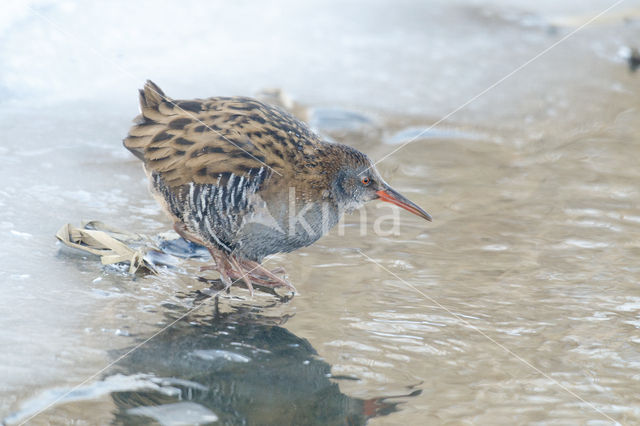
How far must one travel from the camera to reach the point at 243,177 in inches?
135

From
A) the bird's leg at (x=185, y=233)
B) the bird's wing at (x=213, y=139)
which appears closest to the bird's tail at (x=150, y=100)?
the bird's wing at (x=213, y=139)

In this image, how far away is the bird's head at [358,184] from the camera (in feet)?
12.5

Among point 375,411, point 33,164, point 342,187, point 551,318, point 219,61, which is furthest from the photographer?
point 219,61

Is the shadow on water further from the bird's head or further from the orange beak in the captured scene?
the orange beak

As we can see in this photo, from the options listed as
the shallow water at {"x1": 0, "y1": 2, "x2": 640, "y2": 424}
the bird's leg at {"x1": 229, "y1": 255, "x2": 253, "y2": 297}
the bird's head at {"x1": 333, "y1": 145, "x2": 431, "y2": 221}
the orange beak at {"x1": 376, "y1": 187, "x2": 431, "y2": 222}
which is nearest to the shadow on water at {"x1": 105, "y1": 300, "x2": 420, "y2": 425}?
the shallow water at {"x1": 0, "y1": 2, "x2": 640, "y2": 424}

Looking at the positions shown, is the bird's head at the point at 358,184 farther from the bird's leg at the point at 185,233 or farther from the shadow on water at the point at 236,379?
the shadow on water at the point at 236,379

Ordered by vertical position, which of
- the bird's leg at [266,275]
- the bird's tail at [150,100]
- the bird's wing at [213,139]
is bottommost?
the bird's leg at [266,275]

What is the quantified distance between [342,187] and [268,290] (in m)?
0.66

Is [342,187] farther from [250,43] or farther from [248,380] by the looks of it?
[250,43]

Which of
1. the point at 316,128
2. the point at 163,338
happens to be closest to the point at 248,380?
the point at 163,338

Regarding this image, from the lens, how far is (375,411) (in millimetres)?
2580

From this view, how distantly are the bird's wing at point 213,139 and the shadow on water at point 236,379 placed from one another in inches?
28.1

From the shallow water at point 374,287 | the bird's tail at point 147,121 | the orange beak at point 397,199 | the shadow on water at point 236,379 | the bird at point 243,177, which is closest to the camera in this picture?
the shadow on water at point 236,379

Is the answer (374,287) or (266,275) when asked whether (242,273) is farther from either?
(374,287)
